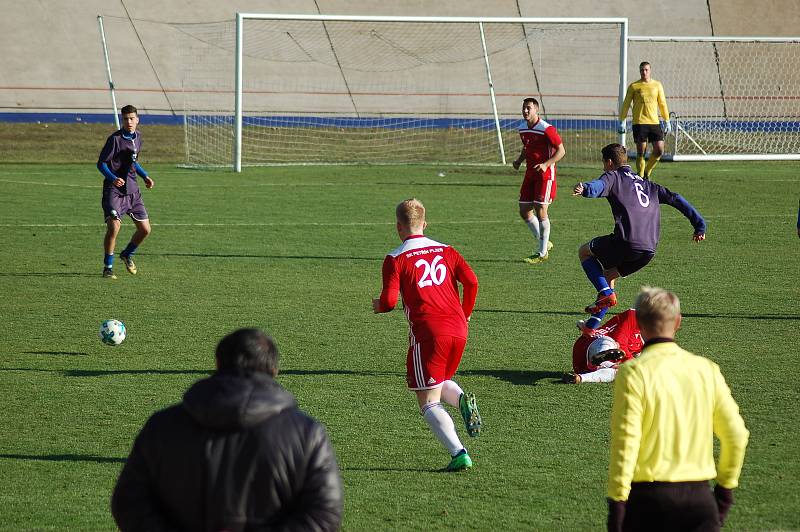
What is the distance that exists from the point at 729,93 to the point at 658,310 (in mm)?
35021

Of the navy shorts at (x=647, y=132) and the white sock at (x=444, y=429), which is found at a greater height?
the navy shorts at (x=647, y=132)

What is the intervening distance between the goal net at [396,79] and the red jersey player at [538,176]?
18754 millimetres

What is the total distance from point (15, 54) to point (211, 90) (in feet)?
21.3

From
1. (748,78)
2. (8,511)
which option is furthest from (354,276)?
(748,78)

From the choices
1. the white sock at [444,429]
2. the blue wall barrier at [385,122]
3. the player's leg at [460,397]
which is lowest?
the white sock at [444,429]

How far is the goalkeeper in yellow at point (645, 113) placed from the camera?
79.2 ft

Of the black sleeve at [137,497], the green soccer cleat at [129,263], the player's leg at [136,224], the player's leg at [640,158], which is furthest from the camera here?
the player's leg at [640,158]

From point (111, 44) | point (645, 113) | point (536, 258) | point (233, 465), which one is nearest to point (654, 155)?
point (645, 113)

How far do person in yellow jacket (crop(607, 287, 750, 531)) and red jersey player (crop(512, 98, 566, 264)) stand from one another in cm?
1116

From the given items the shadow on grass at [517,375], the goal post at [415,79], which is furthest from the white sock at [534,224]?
the goal post at [415,79]

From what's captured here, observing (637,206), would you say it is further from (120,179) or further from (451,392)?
(120,179)

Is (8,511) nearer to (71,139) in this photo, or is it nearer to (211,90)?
(71,139)

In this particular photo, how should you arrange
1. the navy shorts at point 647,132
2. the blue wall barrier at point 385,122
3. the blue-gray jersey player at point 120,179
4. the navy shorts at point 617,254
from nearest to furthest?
the navy shorts at point 617,254
the blue-gray jersey player at point 120,179
the navy shorts at point 647,132
the blue wall barrier at point 385,122

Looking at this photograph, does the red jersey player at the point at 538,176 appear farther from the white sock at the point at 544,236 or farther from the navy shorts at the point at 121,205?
the navy shorts at the point at 121,205
